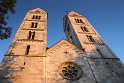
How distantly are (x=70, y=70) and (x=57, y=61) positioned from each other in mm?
1643

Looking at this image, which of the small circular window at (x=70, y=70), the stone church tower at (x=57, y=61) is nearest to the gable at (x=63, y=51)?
the stone church tower at (x=57, y=61)

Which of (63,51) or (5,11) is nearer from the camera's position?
(5,11)

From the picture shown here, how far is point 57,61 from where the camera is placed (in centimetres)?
1634

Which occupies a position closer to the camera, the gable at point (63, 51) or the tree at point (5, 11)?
the tree at point (5, 11)

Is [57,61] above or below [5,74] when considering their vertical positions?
above

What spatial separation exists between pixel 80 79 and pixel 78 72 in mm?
955

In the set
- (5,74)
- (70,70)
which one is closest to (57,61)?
(70,70)

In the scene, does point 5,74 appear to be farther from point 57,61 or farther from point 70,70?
point 70,70

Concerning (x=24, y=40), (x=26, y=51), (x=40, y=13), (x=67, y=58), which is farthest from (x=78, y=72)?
(x=40, y=13)

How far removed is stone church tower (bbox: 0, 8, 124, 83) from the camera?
14266 millimetres

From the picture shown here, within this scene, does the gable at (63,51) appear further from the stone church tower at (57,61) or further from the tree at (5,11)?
the tree at (5,11)

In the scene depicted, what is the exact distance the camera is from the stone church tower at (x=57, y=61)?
14.3 meters

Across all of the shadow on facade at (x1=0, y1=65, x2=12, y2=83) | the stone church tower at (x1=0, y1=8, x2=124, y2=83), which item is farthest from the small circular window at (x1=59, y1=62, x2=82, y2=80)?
the shadow on facade at (x1=0, y1=65, x2=12, y2=83)

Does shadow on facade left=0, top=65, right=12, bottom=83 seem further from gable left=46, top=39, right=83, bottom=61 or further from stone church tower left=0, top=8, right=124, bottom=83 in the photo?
gable left=46, top=39, right=83, bottom=61
